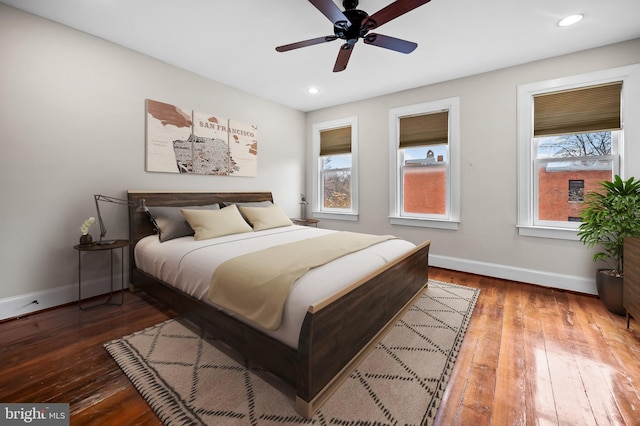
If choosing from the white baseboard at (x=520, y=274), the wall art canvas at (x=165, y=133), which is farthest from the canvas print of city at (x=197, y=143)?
the white baseboard at (x=520, y=274)

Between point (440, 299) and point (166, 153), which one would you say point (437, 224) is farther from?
point (166, 153)

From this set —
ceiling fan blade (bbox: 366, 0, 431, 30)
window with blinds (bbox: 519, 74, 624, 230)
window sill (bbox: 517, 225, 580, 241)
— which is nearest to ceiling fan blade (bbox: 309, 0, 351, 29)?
ceiling fan blade (bbox: 366, 0, 431, 30)

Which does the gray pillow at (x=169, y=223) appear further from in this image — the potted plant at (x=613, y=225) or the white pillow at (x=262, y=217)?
the potted plant at (x=613, y=225)

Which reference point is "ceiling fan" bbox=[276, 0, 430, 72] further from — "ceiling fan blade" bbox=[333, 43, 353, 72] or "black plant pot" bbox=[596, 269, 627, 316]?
"black plant pot" bbox=[596, 269, 627, 316]

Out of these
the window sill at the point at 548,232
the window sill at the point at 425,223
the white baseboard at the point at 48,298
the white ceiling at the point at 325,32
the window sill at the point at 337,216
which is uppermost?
the white ceiling at the point at 325,32

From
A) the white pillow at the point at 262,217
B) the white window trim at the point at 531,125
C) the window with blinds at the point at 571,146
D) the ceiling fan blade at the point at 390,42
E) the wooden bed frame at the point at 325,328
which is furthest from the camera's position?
the white pillow at the point at 262,217

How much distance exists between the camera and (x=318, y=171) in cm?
531

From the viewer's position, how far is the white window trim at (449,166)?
3803 mm

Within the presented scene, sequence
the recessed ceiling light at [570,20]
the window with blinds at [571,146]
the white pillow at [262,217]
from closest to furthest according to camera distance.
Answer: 1. the recessed ceiling light at [570,20]
2. the window with blinds at [571,146]
3. the white pillow at [262,217]

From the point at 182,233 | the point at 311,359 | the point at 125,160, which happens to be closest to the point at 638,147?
the point at 311,359

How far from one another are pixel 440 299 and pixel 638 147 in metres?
2.44

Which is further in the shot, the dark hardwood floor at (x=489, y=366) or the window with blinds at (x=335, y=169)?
the window with blinds at (x=335, y=169)

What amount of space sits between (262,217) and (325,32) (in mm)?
2122

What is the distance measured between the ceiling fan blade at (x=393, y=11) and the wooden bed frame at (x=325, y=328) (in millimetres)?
1744
